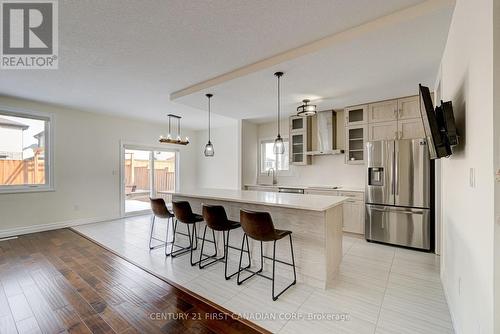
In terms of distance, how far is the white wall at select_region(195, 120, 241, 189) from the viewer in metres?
7.04

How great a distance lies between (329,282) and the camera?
2580 millimetres

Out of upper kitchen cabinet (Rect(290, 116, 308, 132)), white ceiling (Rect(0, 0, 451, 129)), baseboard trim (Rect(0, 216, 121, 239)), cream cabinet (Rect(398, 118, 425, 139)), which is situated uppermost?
white ceiling (Rect(0, 0, 451, 129))

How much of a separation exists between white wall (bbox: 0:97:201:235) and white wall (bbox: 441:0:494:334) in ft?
21.2

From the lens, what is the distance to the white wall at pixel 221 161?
277 inches

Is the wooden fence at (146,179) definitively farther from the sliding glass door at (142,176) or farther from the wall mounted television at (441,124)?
the wall mounted television at (441,124)

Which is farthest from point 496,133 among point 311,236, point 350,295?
point 350,295

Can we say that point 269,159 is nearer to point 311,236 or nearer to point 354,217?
point 354,217

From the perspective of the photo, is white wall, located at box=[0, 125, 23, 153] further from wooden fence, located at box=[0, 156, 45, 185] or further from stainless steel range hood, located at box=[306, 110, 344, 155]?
stainless steel range hood, located at box=[306, 110, 344, 155]

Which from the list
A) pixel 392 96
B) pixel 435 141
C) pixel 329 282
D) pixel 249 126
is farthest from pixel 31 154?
pixel 392 96

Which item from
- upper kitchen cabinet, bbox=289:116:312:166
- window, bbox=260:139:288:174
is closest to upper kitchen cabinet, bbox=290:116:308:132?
upper kitchen cabinet, bbox=289:116:312:166

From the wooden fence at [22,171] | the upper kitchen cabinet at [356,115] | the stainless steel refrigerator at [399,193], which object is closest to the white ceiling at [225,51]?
the upper kitchen cabinet at [356,115]

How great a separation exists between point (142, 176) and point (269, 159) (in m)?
3.65

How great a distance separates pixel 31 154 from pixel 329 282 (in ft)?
19.4

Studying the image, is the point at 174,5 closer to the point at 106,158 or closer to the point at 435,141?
the point at 435,141
